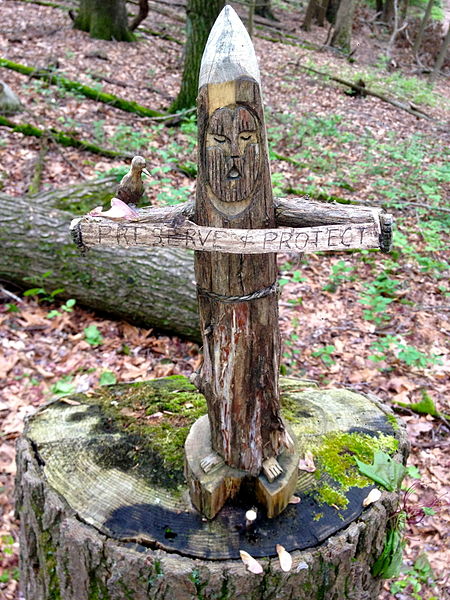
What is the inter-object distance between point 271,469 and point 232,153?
1.49 metres

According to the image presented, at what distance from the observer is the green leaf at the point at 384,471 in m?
2.41

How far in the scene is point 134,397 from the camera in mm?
3006

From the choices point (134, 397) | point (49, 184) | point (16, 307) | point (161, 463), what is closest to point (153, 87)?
point (49, 184)

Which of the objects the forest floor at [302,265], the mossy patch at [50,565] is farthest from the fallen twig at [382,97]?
the mossy patch at [50,565]

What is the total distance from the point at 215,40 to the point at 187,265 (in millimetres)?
2940

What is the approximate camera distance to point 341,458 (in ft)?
8.35

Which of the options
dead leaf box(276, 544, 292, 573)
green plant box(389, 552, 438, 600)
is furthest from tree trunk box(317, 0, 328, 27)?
dead leaf box(276, 544, 292, 573)

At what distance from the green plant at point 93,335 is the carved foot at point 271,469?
255cm

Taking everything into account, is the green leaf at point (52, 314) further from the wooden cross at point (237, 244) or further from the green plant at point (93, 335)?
the wooden cross at point (237, 244)

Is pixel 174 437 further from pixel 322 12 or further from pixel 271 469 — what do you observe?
pixel 322 12

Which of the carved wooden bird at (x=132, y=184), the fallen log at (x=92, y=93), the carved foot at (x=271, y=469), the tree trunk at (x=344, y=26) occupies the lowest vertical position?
the carved foot at (x=271, y=469)

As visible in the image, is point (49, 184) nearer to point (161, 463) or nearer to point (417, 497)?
point (161, 463)

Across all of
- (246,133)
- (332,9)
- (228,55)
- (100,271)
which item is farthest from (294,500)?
(332,9)

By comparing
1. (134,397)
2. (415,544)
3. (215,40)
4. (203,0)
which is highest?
(203,0)
